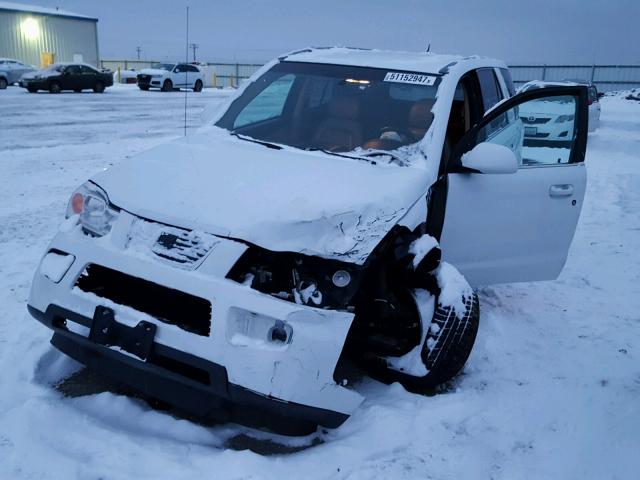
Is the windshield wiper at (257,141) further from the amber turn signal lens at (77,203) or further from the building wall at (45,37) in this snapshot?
the building wall at (45,37)

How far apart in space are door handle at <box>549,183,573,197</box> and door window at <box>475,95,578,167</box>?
188 mm

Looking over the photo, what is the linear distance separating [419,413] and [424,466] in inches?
15.6

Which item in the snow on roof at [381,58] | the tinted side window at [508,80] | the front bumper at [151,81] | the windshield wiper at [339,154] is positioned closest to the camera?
the windshield wiper at [339,154]

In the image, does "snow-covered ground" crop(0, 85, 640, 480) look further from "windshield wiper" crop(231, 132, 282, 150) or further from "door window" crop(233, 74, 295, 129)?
"door window" crop(233, 74, 295, 129)

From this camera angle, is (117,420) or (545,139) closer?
(117,420)

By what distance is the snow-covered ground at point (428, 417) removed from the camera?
2.55 metres

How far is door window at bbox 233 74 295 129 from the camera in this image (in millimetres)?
4316

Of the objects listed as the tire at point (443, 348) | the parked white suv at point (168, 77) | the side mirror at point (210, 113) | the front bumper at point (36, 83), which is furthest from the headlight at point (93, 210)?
the parked white suv at point (168, 77)

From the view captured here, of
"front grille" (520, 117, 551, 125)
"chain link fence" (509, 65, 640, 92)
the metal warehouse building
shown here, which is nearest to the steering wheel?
"front grille" (520, 117, 551, 125)

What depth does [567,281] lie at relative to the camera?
5137 mm

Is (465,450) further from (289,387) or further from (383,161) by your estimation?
(383,161)

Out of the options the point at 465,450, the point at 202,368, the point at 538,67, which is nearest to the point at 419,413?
the point at 465,450

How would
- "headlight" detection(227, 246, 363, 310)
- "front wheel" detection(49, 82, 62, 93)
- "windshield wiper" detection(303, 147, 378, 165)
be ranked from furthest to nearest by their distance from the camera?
"front wheel" detection(49, 82, 62, 93), "windshield wiper" detection(303, 147, 378, 165), "headlight" detection(227, 246, 363, 310)

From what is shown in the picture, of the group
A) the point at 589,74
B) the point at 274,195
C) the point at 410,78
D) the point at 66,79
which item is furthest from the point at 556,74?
the point at 274,195
